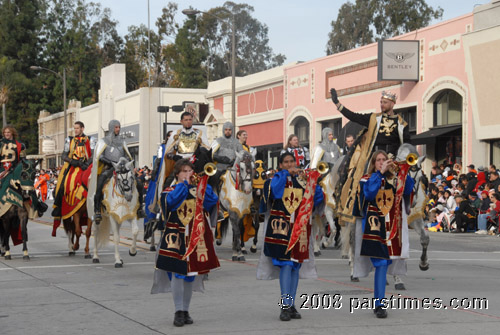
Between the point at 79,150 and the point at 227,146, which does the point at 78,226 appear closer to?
the point at 79,150

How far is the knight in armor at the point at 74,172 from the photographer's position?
15.8 metres

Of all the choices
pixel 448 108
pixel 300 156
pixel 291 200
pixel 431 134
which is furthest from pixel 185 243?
pixel 448 108

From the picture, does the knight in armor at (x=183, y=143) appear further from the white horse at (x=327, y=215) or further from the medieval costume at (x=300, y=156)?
the white horse at (x=327, y=215)

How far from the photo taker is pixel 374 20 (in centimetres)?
7300

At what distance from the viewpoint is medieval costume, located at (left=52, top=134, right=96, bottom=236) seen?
621 inches

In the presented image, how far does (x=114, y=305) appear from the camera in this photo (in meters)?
9.70

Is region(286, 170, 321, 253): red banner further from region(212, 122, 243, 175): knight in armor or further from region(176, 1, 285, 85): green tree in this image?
region(176, 1, 285, 85): green tree

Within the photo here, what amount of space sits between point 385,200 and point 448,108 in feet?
78.3

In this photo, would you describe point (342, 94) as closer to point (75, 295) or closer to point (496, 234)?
point (496, 234)

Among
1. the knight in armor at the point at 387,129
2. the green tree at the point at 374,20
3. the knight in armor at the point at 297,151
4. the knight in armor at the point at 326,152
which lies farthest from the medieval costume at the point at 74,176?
the green tree at the point at 374,20

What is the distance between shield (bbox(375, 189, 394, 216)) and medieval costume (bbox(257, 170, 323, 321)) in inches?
27.3

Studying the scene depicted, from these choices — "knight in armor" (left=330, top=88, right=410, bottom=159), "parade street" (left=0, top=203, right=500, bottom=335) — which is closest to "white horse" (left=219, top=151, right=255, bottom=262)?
"parade street" (left=0, top=203, right=500, bottom=335)

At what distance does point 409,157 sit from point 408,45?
980 inches

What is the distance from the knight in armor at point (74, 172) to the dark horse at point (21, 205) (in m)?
0.54
